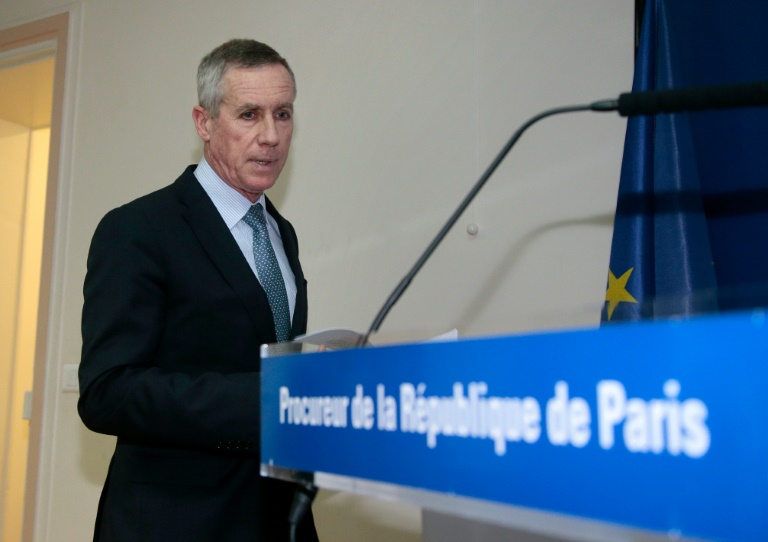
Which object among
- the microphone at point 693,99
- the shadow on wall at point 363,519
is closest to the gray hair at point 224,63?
the microphone at point 693,99

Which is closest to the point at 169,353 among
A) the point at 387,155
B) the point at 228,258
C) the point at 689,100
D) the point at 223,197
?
the point at 228,258

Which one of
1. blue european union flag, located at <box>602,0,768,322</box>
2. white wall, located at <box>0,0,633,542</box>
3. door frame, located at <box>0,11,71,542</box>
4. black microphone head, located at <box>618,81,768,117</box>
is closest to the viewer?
black microphone head, located at <box>618,81,768,117</box>

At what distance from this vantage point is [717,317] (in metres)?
0.42

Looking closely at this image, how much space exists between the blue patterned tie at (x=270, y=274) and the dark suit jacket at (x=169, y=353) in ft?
0.17

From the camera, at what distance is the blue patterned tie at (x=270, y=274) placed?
1.37 meters

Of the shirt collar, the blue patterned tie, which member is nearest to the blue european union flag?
the blue patterned tie

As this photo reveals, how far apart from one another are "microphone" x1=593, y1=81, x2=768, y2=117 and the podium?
0.33 metres

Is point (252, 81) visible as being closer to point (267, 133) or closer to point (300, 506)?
point (267, 133)

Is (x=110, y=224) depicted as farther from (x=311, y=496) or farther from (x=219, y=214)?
(x=311, y=496)

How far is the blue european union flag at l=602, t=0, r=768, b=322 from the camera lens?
5.13 ft

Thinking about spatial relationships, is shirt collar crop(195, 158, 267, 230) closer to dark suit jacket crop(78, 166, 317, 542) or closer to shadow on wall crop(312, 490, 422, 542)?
dark suit jacket crop(78, 166, 317, 542)

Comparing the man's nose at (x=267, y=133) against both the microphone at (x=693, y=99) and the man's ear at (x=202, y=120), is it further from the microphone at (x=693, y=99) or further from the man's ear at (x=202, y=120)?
the microphone at (x=693, y=99)

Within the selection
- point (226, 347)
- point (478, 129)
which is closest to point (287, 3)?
point (478, 129)

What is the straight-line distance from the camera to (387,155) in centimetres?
213
